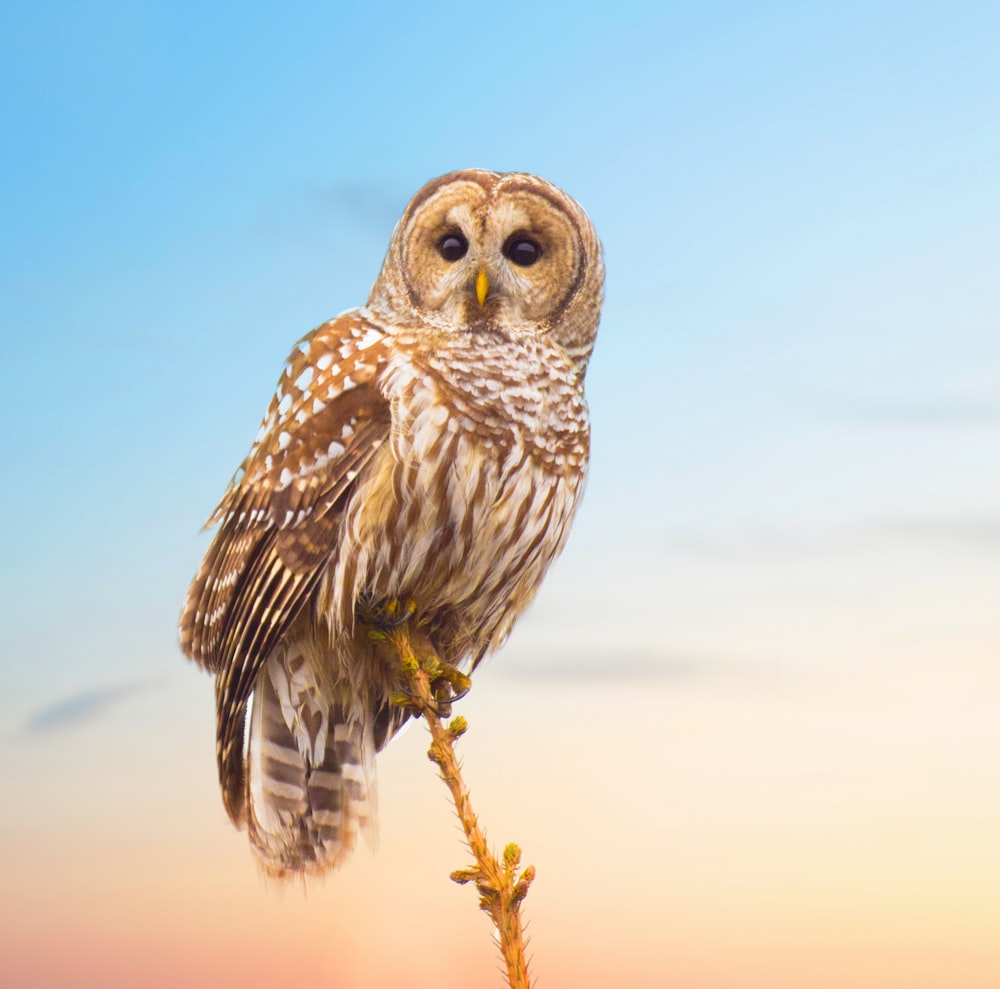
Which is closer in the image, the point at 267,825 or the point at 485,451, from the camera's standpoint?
the point at 485,451

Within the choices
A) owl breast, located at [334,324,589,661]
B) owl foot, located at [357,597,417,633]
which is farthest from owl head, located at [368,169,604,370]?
owl foot, located at [357,597,417,633]

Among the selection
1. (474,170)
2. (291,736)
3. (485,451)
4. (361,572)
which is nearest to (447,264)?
(474,170)

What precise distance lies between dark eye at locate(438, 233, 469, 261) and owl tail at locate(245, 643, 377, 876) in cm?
151

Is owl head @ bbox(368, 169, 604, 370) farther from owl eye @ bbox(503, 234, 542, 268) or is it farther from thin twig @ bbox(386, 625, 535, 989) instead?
thin twig @ bbox(386, 625, 535, 989)

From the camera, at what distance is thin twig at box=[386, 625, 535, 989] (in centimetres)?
313

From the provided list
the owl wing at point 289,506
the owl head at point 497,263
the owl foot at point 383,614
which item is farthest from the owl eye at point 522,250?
the owl foot at point 383,614

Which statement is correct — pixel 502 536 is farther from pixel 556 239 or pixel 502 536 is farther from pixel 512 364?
pixel 556 239

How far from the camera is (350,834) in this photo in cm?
450

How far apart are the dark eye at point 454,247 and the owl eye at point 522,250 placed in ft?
0.50

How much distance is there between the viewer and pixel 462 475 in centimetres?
398

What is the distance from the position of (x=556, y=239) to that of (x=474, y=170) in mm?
394

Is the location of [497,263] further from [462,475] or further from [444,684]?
[444,684]

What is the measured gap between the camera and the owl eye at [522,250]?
440 centimetres

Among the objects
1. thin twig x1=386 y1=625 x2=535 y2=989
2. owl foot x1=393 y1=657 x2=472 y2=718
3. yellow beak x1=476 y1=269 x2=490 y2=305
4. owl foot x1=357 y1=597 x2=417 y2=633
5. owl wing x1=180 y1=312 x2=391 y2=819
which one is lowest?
thin twig x1=386 y1=625 x2=535 y2=989
